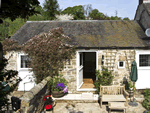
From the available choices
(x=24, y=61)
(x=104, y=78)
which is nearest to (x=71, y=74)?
(x=104, y=78)

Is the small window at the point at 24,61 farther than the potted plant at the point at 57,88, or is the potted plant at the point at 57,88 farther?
the small window at the point at 24,61

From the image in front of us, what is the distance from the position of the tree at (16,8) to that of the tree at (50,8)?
82.3 feet

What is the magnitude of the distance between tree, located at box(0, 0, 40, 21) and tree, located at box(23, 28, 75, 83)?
241 inches

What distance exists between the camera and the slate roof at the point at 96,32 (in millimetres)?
8828

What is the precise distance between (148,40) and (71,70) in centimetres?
553

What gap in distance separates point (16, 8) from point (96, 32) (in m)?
8.28

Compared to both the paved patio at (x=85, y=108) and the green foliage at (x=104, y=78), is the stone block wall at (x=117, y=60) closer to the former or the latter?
the green foliage at (x=104, y=78)

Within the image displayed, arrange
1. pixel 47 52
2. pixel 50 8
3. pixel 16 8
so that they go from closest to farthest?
1. pixel 16 8
2. pixel 47 52
3. pixel 50 8

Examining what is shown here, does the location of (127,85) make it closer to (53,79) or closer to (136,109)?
(136,109)

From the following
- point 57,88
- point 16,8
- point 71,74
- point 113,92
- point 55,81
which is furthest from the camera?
point 71,74

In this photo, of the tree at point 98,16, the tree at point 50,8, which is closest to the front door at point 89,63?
the tree at point 50,8

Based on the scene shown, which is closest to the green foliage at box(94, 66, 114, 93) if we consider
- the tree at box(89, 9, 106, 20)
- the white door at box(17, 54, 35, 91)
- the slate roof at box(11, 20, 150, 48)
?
the slate roof at box(11, 20, 150, 48)

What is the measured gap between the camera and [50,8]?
86.1 feet

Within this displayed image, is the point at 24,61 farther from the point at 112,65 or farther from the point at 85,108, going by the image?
the point at 112,65
